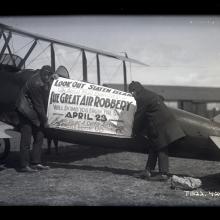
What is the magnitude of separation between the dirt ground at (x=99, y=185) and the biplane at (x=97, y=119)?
0.63 metres

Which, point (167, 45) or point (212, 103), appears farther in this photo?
point (212, 103)

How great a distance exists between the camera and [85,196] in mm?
6379

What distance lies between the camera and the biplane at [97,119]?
764cm

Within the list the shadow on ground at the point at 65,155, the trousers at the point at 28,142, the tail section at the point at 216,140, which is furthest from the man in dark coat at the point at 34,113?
the tail section at the point at 216,140

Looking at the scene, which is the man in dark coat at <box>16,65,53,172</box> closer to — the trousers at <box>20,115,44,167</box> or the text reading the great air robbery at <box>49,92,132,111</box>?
the trousers at <box>20,115,44,167</box>

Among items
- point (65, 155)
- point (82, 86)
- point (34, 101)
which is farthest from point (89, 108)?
point (65, 155)

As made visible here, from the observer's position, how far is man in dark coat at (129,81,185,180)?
7469 millimetres

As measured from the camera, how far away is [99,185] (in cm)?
710

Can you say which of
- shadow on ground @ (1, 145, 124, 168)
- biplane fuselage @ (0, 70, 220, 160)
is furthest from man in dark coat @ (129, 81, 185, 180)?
shadow on ground @ (1, 145, 124, 168)

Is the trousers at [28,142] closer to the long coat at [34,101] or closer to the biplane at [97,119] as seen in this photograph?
the long coat at [34,101]

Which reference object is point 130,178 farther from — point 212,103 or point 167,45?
point 212,103
